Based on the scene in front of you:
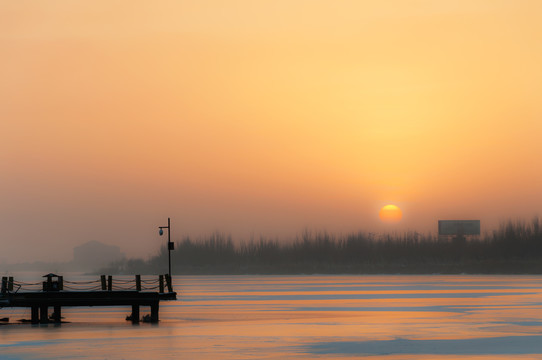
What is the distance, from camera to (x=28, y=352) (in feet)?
115

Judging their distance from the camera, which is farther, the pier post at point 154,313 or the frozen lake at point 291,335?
the pier post at point 154,313

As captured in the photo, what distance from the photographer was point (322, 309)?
66.6 metres

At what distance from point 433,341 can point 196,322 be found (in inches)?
663

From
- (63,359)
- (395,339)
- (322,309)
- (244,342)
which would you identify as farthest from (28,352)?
(322,309)

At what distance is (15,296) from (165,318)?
351 inches

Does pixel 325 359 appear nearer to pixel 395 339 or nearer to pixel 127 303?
pixel 395 339

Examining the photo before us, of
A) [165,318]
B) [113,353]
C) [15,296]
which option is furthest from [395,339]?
[15,296]

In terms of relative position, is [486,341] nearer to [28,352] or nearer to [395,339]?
[395,339]

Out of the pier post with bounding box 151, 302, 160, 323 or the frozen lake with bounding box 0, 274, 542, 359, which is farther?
the pier post with bounding box 151, 302, 160, 323

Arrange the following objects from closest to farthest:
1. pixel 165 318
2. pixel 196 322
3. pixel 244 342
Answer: pixel 244 342 → pixel 196 322 → pixel 165 318

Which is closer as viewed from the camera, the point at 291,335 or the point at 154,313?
the point at 291,335

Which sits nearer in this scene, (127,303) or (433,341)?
(433,341)

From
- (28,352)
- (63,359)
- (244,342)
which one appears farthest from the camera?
(244,342)

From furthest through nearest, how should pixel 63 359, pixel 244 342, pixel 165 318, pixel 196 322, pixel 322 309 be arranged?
pixel 322 309, pixel 165 318, pixel 196 322, pixel 244 342, pixel 63 359
